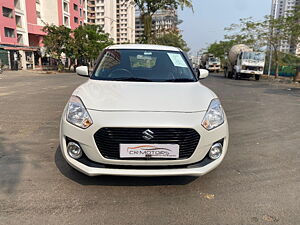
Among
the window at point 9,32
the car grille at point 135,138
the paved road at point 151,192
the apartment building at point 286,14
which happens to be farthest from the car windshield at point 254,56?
the window at point 9,32

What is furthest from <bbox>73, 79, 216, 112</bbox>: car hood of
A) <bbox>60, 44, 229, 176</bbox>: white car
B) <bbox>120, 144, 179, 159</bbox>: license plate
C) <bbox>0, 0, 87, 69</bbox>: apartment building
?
<bbox>0, 0, 87, 69</bbox>: apartment building

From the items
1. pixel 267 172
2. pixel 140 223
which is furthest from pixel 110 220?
pixel 267 172

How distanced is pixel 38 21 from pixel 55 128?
4040 centimetres

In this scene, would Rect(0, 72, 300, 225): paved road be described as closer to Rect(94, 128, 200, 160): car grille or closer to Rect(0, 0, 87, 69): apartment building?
Rect(94, 128, 200, 160): car grille

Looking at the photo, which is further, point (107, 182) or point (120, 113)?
point (107, 182)

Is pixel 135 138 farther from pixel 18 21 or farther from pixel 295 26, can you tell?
pixel 18 21

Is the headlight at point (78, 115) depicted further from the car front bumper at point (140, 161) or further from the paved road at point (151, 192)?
the paved road at point (151, 192)

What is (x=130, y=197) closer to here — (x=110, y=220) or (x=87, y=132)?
(x=110, y=220)

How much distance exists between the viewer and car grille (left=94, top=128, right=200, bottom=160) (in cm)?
221

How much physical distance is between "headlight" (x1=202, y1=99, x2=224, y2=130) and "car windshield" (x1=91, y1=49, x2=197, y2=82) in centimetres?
86

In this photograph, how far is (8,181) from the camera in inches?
106

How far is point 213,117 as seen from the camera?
2514 millimetres

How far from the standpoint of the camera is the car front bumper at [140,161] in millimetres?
2215

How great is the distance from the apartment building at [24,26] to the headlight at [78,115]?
3008 centimetres
